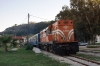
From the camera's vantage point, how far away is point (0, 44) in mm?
35219

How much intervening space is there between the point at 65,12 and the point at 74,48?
123ft

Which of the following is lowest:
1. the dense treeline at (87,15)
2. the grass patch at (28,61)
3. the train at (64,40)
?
the grass patch at (28,61)

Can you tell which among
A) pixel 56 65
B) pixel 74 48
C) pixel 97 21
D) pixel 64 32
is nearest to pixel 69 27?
pixel 64 32

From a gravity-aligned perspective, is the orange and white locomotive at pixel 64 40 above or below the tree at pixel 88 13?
below

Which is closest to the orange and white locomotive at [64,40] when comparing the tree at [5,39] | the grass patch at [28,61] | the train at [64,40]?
the train at [64,40]

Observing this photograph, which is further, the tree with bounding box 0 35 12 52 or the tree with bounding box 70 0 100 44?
the tree with bounding box 70 0 100 44

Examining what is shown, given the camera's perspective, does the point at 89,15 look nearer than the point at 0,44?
No

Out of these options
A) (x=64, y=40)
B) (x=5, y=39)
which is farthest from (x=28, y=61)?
(x=5, y=39)

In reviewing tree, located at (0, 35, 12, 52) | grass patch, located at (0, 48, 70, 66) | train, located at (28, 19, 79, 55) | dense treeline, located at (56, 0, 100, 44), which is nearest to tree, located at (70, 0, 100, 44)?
dense treeline, located at (56, 0, 100, 44)

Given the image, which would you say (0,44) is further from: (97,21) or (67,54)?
(97,21)

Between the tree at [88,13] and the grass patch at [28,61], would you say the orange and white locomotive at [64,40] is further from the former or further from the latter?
the tree at [88,13]

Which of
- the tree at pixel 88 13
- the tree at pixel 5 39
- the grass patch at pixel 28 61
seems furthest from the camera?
the tree at pixel 88 13

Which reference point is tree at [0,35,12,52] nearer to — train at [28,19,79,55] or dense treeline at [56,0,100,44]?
train at [28,19,79,55]

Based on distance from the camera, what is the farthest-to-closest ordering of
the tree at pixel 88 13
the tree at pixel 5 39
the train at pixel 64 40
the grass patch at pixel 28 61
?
the tree at pixel 88 13 < the tree at pixel 5 39 < the train at pixel 64 40 < the grass patch at pixel 28 61
